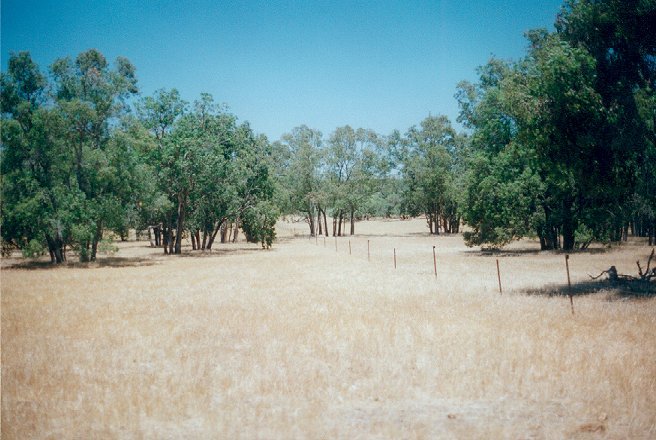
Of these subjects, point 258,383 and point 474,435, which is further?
point 258,383

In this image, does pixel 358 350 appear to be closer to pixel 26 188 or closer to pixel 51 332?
pixel 51 332

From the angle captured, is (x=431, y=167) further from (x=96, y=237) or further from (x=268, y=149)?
(x=96, y=237)

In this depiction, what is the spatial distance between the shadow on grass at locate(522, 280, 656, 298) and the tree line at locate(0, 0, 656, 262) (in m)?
3.76

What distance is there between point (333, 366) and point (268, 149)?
53.2 meters

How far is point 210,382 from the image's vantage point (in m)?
7.29

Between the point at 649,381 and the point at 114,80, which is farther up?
the point at 114,80

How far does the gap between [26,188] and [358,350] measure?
3152 centimetres

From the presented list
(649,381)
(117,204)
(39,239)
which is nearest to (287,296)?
(649,381)

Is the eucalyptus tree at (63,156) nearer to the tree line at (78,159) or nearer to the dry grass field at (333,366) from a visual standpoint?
the tree line at (78,159)

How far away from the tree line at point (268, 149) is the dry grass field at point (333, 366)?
6745 millimetres

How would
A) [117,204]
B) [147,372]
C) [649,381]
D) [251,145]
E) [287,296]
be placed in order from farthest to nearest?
[251,145] < [117,204] < [287,296] < [147,372] < [649,381]

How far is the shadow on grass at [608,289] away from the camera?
49.3 feet

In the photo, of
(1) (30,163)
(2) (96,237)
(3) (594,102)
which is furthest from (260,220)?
(3) (594,102)

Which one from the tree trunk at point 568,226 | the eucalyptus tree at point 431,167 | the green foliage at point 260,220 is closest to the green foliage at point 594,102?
the tree trunk at point 568,226
